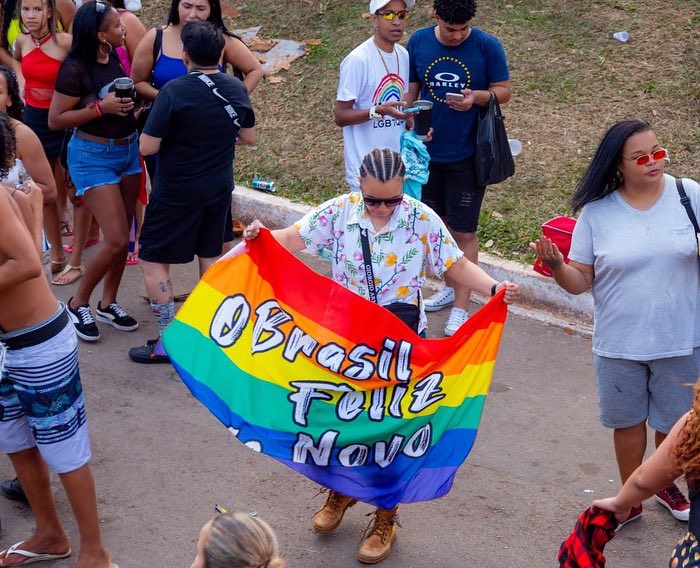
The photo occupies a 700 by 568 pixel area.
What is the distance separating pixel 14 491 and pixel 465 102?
12.0ft

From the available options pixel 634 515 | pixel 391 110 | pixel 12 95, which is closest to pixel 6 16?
pixel 12 95

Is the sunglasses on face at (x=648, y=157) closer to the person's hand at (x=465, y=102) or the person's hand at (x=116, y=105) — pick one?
the person's hand at (x=465, y=102)

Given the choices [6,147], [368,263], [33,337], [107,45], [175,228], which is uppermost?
[6,147]

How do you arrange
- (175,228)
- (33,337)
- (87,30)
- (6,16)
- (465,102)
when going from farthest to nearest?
(6,16) → (465,102) → (87,30) → (175,228) → (33,337)

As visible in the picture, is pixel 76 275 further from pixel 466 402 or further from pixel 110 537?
pixel 466 402

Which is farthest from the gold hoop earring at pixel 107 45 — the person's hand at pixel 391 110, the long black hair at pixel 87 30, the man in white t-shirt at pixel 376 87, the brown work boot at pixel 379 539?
the brown work boot at pixel 379 539

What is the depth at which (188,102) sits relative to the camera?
608 cm

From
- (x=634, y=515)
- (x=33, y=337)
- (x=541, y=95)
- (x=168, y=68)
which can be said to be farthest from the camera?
(x=541, y=95)

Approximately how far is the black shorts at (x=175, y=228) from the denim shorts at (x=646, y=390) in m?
2.75

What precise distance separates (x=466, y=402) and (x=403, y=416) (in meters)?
0.31

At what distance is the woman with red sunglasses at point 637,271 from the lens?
15.1ft

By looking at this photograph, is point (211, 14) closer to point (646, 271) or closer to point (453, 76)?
point (453, 76)

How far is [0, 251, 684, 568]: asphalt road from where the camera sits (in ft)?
15.9

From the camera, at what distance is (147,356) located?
6668 millimetres
